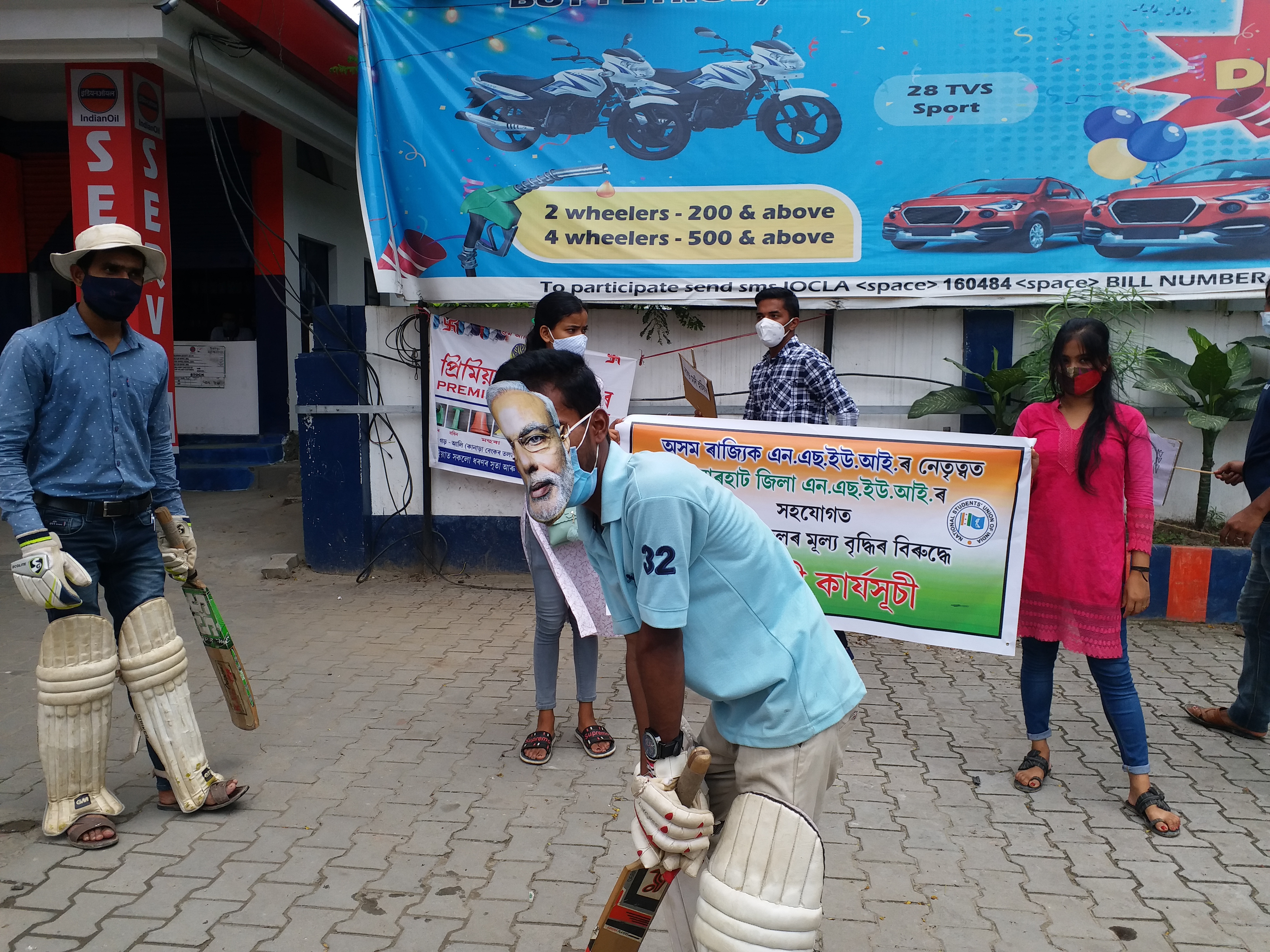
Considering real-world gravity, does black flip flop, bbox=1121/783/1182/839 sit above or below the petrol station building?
below

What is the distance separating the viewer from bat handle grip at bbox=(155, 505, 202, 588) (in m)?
3.65

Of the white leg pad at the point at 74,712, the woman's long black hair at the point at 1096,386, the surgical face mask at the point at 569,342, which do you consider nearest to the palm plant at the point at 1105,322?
the woman's long black hair at the point at 1096,386

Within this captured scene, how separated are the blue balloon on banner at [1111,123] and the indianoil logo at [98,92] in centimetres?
742

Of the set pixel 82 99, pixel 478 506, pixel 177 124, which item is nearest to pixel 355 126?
pixel 177 124

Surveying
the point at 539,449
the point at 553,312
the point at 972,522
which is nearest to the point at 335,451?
the point at 553,312

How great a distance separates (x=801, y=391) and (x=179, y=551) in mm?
2918

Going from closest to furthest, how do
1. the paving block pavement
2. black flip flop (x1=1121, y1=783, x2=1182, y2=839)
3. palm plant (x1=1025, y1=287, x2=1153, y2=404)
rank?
the paving block pavement < black flip flop (x1=1121, y1=783, x2=1182, y2=839) < palm plant (x1=1025, y1=287, x2=1153, y2=404)

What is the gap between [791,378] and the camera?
4.75 metres

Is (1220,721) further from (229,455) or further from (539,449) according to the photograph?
(229,455)

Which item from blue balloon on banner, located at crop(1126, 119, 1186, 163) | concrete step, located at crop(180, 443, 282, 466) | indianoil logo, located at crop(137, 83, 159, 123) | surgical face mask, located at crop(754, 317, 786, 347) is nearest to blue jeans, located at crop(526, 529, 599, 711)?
surgical face mask, located at crop(754, 317, 786, 347)

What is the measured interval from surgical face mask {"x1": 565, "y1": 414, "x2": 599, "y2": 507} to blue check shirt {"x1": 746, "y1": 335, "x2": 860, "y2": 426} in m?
2.68

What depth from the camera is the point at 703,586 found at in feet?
6.69

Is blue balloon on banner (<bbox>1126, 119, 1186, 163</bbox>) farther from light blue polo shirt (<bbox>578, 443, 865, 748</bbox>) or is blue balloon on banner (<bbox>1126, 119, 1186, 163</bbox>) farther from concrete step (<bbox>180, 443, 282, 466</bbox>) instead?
concrete step (<bbox>180, 443, 282, 466</bbox>)

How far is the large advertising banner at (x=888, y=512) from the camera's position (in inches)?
158
